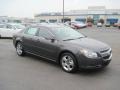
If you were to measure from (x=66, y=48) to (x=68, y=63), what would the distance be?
0.52 metres

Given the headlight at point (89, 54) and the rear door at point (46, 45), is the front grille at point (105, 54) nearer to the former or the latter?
the headlight at point (89, 54)

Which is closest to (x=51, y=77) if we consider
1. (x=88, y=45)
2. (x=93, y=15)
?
(x=88, y=45)

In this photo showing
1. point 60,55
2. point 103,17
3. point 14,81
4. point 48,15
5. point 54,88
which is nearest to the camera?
point 54,88

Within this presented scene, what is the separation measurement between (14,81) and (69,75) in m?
1.72

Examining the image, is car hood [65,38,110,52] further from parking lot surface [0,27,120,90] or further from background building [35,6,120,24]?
background building [35,6,120,24]

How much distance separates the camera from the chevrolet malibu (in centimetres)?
527

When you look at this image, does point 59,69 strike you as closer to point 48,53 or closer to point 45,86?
point 48,53

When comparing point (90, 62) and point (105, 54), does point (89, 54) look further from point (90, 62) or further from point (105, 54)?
point (105, 54)

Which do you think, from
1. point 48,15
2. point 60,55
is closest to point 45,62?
point 60,55

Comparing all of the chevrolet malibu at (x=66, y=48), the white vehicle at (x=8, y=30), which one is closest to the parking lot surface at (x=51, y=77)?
the chevrolet malibu at (x=66, y=48)

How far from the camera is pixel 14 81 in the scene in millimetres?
4906

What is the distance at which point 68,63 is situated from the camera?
5.71 metres

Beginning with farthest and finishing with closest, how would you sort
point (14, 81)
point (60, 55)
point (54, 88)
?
point (60, 55), point (14, 81), point (54, 88)

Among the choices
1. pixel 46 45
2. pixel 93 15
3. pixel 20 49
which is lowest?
pixel 93 15
